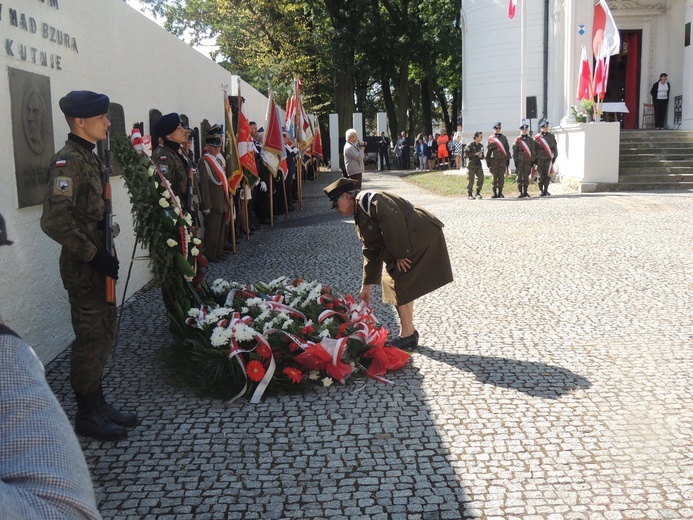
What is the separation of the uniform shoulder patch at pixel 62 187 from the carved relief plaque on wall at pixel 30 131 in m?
1.53

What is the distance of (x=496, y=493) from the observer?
3676 mm

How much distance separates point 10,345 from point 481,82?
100 feet

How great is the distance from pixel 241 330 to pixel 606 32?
16.5 meters

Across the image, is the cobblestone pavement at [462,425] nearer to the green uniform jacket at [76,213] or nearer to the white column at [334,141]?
the green uniform jacket at [76,213]

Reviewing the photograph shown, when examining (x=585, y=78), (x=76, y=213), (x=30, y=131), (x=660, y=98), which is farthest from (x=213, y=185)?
(x=660, y=98)

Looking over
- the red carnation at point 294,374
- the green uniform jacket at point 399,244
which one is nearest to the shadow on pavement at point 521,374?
the green uniform jacket at point 399,244

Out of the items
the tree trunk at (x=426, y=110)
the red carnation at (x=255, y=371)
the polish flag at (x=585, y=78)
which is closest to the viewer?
the red carnation at (x=255, y=371)

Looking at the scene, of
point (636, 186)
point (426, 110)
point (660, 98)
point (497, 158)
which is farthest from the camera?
point (426, 110)

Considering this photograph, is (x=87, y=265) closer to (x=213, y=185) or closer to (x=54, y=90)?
(x=54, y=90)

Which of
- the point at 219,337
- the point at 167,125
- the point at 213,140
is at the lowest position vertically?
the point at 219,337

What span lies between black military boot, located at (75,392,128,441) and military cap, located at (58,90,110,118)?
5.61 feet

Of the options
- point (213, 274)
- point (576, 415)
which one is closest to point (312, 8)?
point (213, 274)

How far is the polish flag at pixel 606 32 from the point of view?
18.5 m

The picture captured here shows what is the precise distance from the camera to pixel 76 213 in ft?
14.5
